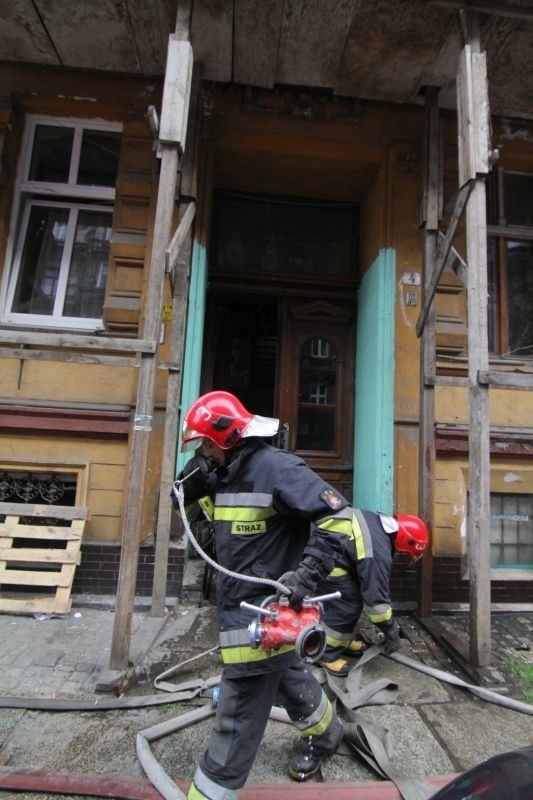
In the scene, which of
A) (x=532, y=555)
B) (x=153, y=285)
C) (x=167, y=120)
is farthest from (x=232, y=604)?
(x=532, y=555)

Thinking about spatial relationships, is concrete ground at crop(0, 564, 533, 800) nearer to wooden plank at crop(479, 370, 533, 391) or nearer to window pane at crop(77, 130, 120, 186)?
wooden plank at crop(479, 370, 533, 391)

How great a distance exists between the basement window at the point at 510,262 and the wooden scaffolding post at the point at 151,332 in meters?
3.58

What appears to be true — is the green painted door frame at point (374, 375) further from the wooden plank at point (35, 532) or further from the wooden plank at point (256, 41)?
the wooden plank at point (256, 41)

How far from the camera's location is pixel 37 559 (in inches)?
154

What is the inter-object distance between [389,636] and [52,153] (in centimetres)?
550

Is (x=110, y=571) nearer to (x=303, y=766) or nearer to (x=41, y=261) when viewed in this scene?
(x=303, y=766)

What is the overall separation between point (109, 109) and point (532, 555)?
244 inches

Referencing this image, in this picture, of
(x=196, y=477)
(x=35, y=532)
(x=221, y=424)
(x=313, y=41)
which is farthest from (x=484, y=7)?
(x=35, y=532)

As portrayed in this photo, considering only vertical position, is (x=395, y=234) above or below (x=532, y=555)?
above

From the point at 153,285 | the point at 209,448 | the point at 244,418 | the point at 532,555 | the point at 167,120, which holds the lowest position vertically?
the point at 532,555

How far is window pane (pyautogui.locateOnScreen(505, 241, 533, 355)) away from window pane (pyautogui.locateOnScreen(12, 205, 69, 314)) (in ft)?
15.8

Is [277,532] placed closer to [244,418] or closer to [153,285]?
[244,418]

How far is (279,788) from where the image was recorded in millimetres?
2018

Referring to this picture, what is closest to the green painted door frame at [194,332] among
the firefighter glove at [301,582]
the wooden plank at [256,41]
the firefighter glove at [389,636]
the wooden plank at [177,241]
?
the wooden plank at [177,241]
